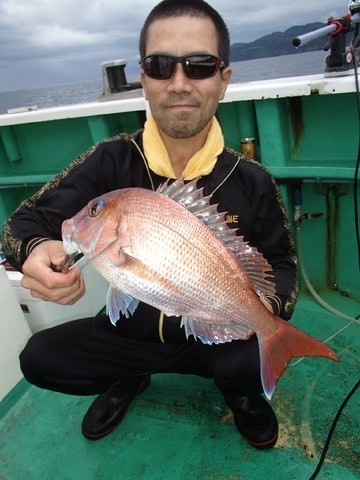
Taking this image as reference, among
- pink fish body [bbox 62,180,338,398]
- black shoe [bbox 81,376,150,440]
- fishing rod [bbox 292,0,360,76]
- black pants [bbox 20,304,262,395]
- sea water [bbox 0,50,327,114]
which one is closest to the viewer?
pink fish body [bbox 62,180,338,398]

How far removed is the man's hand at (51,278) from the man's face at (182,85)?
1.01m

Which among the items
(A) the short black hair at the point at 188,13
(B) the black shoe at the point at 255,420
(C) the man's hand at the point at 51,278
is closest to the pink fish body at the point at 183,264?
(C) the man's hand at the point at 51,278

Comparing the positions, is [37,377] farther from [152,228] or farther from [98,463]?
[152,228]

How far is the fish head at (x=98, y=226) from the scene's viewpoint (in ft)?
5.13

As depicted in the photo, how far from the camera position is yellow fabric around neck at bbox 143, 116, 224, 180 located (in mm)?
2324

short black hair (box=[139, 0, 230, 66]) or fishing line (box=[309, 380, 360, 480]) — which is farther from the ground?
short black hair (box=[139, 0, 230, 66])

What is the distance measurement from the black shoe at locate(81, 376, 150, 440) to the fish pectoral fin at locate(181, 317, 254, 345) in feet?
3.74

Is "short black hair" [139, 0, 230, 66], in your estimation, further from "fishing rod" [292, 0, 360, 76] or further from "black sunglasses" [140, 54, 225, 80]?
"fishing rod" [292, 0, 360, 76]

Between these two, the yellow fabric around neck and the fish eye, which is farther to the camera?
the yellow fabric around neck

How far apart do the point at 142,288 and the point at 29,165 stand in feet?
12.8

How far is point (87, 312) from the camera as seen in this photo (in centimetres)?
342

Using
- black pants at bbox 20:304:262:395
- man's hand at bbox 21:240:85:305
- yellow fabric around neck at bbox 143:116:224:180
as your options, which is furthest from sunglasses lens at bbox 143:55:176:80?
black pants at bbox 20:304:262:395

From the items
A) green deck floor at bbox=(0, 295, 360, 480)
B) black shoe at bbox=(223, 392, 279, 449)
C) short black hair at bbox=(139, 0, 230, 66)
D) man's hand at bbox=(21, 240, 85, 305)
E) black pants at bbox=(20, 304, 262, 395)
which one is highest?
short black hair at bbox=(139, 0, 230, 66)

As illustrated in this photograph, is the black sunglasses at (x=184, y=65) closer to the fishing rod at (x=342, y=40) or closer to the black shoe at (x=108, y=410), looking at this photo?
the fishing rod at (x=342, y=40)
